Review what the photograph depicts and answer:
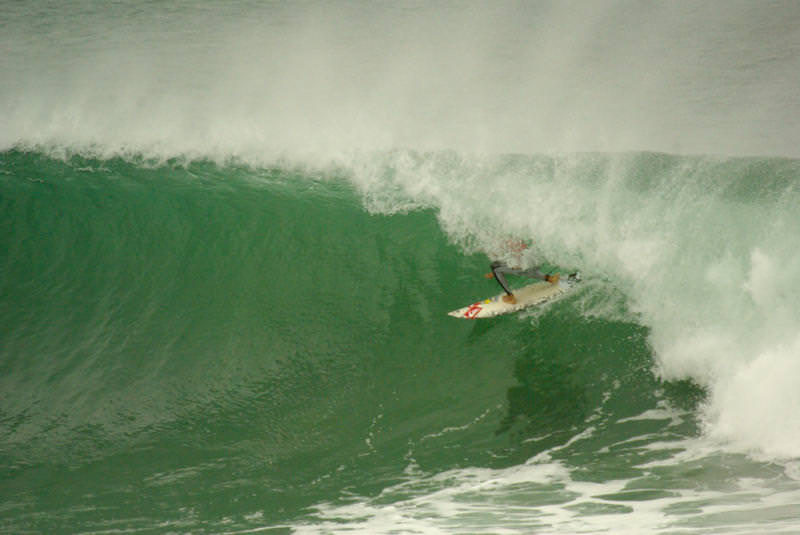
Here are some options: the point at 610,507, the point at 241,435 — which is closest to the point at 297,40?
the point at 241,435

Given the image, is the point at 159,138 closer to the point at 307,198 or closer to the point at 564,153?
the point at 307,198

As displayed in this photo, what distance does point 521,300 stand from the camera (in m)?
7.88

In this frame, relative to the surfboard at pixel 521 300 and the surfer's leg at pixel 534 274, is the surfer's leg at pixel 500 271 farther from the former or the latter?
the surfboard at pixel 521 300

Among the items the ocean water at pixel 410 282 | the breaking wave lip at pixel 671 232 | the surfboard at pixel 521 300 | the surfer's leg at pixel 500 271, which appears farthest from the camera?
the surfboard at pixel 521 300

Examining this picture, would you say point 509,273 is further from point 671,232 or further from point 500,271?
point 671,232

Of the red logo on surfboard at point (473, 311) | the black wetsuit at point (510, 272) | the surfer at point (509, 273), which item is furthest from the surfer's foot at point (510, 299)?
the red logo on surfboard at point (473, 311)

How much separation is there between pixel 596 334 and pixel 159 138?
306 inches

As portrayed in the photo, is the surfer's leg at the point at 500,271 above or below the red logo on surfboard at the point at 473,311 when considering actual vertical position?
above

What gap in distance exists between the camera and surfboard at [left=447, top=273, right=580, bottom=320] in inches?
309

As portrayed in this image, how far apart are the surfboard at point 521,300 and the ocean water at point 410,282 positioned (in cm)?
16

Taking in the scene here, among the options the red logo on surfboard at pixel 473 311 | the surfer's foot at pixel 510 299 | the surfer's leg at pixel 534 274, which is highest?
the surfer's leg at pixel 534 274

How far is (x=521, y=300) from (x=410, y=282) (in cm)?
149

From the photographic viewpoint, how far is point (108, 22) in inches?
563

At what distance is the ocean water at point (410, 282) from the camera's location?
21.5ft
